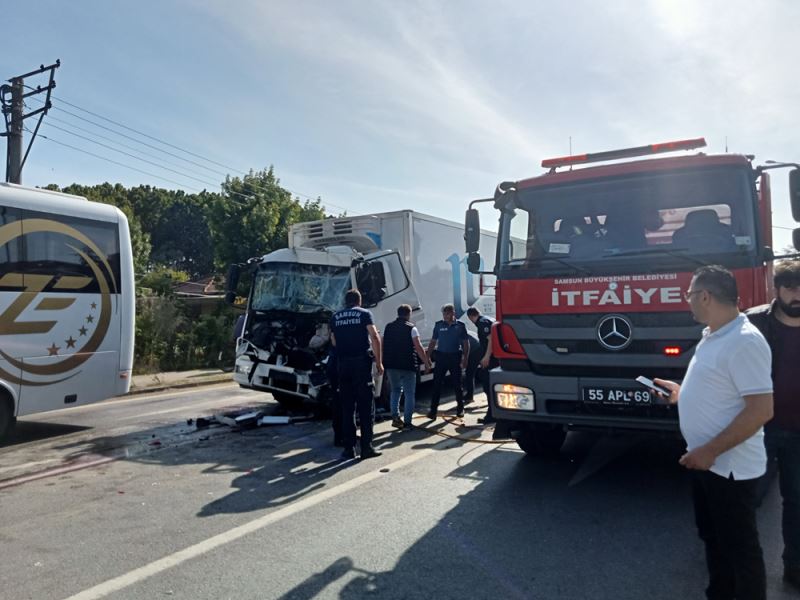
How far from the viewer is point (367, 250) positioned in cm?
1127

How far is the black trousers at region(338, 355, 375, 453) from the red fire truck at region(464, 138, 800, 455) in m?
1.66

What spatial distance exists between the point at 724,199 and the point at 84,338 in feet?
25.4

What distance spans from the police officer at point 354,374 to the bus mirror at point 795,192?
410cm

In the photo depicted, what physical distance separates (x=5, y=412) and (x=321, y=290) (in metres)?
4.49

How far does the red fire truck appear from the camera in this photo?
4887 millimetres

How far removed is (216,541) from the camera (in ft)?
14.3

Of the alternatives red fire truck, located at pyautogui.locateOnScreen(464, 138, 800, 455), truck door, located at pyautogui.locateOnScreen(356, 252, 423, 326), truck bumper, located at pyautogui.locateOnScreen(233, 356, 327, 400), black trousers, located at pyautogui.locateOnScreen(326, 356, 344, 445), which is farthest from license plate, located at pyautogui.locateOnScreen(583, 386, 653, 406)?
truck door, located at pyautogui.locateOnScreen(356, 252, 423, 326)

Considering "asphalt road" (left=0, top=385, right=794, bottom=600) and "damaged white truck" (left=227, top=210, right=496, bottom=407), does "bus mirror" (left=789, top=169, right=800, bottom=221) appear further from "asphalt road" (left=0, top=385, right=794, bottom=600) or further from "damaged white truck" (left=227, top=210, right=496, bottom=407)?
"damaged white truck" (left=227, top=210, right=496, bottom=407)

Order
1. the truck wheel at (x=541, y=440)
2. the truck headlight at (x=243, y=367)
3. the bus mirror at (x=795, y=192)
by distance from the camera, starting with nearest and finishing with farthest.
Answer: the bus mirror at (x=795, y=192)
the truck wheel at (x=541, y=440)
the truck headlight at (x=243, y=367)

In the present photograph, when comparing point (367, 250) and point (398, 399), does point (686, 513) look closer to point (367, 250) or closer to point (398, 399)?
point (398, 399)

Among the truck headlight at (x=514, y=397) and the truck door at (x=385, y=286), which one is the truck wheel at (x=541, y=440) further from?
the truck door at (x=385, y=286)

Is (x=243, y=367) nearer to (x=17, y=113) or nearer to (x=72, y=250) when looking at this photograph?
(x=72, y=250)

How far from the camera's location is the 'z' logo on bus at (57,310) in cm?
758

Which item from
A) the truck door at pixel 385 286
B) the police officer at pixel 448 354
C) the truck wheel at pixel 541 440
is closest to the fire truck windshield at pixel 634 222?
the truck wheel at pixel 541 440
